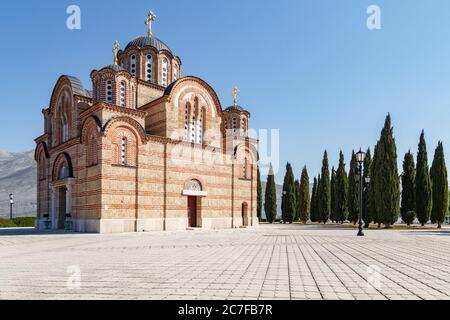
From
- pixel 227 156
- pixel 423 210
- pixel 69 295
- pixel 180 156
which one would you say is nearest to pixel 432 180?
pixel 423 210

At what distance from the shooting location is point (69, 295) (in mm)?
5953

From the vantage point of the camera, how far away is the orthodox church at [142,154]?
77.7 ft

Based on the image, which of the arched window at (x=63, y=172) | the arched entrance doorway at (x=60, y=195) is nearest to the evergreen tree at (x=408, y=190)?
the arched entrance doorway at (x=60, y=195)

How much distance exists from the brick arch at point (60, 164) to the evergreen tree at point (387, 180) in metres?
25.9

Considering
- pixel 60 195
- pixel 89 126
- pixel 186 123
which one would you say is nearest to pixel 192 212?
pixel 186 123

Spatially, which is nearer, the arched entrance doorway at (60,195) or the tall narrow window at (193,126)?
the arched entrance doorway at (60,195)

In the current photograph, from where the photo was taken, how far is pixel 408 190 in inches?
1423

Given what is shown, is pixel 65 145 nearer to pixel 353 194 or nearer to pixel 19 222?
pixel 19 222

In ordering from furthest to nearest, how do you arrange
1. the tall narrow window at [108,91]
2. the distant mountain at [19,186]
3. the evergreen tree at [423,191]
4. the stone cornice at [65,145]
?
1. the distant mountain at [19,186]
2. the evergreen tree at [423,191]
3. the tall narrow window at [108,91]
4. the stone cornice at [65,145]

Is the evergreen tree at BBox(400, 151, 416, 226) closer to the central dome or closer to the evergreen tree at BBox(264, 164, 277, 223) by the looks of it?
the evergreen tree at BBox(264, 164, 277, 223)

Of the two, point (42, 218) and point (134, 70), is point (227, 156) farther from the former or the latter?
point (42, 218)

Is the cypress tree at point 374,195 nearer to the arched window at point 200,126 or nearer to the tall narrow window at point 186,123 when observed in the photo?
the arched window at point 200,126

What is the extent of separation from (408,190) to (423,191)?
67.5 inches

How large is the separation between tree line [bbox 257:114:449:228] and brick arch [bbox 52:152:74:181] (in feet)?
84.0
